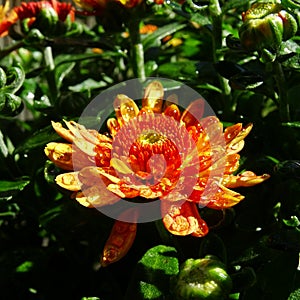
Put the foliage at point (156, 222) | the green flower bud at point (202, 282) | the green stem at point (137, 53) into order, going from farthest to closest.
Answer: the green stem at point (137, 53) → the foliage at point (156, 222) → the green flower bud at point (202, 282)

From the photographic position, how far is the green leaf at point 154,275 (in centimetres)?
71

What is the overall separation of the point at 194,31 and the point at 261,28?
513 mm

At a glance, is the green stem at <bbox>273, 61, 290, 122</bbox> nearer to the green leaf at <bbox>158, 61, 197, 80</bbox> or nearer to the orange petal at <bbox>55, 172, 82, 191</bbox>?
the green leaf at <bbox>158, 61, 197, 80</bbox>

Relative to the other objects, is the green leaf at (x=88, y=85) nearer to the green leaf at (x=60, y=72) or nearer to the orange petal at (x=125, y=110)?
the green leaf at (x=60, y=72)

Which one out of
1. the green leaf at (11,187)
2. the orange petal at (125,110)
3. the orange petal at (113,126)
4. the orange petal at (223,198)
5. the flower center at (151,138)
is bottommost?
the green leaf at (11,187)

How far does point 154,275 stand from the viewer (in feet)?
2.41

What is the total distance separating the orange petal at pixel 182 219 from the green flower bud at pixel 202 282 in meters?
0.03

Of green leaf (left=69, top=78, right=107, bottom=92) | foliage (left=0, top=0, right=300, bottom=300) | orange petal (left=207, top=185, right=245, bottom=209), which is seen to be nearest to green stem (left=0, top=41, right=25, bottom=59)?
foliage (left=0, top=0, right=300, bottom=300)

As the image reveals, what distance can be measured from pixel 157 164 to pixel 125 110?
0.38ft

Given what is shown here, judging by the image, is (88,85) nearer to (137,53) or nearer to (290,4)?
(137,53)

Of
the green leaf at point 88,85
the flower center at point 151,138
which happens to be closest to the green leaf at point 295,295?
the flower center at point 151,138

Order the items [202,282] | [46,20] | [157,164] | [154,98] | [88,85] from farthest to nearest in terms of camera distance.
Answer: [88,85]
[46,20]
[154,98]
[157,164]
[202,282]

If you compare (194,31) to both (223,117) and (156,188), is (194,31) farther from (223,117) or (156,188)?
(156,188)

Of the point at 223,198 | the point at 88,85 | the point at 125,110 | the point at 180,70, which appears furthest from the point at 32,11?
the point at 223,198
